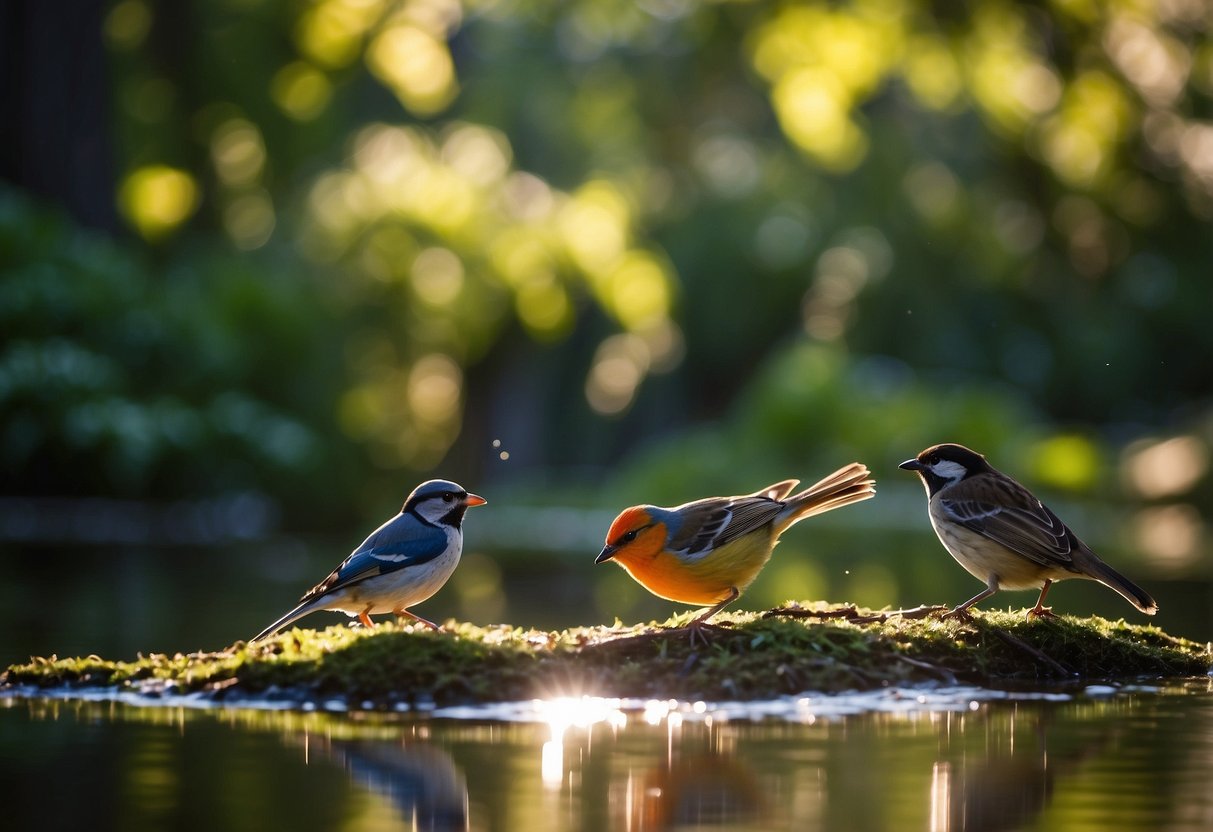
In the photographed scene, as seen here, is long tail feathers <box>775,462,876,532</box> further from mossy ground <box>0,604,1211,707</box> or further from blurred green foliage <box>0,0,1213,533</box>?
blurred green foliage <box>0,0,1213,533</box>

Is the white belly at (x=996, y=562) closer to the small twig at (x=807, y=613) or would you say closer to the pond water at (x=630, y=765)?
the small twig at (x=807, y=613)

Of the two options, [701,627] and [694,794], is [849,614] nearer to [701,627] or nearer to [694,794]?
[701,627]

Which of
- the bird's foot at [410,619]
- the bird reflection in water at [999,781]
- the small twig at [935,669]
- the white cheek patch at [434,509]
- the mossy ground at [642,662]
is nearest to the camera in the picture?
the bird reflection in water at [999,781]

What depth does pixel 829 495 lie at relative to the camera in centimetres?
Result: 822

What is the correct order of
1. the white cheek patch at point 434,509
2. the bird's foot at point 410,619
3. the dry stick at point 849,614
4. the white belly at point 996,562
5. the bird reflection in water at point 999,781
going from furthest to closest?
1. the white cheek patch at point 434,509
2. the white belly at point 996,562
3. the dry stick at point 849,614
4. the bird's foot at point 410,619
5. the bird reflection in water at point 999,781

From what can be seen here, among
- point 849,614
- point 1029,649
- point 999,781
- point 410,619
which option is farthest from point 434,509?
point 999,781

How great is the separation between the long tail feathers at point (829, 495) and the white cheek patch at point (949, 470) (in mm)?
697

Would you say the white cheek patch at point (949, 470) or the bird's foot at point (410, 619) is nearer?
the bird's foot at point (410, 619)

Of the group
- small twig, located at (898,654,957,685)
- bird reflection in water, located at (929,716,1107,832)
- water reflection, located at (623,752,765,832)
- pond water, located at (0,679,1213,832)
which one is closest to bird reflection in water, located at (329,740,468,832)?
pond water, located at (0,679,1213,832)

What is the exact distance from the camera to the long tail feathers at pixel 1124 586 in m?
7.40

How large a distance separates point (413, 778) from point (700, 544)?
3.03 meters

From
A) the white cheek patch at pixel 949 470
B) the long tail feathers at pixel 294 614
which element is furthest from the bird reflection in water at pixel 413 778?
the white cheek patch at pixel 949 470

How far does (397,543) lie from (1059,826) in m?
4.01

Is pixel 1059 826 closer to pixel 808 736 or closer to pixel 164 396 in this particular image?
pixel 808 736
